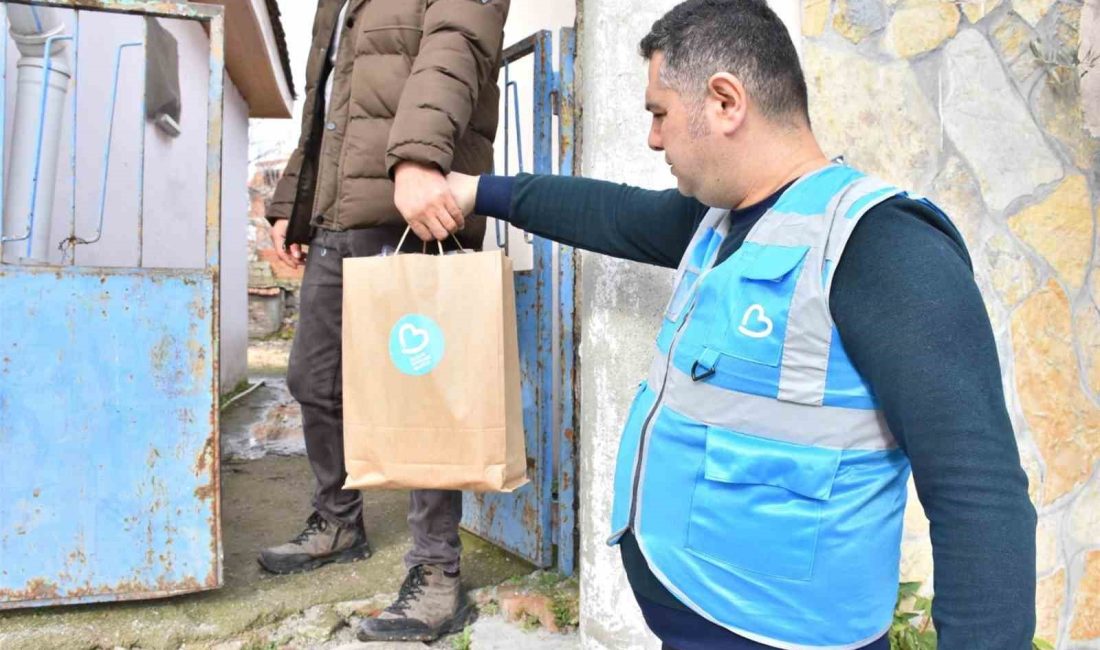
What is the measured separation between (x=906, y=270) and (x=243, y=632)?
203 cm

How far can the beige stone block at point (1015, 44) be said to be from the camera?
2.22 metres

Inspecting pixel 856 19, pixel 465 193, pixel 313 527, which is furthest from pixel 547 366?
pixel 856 19

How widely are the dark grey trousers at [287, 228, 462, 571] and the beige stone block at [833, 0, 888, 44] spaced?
1187 millimetres

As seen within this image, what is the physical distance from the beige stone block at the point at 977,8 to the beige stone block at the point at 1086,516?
1.28 metres

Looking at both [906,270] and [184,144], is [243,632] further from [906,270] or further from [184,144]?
[184,144]

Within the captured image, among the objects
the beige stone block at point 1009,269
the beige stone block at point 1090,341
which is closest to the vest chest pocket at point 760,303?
the beige stone block at point 1009,269

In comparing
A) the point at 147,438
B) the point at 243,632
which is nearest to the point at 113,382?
the point at 147,438

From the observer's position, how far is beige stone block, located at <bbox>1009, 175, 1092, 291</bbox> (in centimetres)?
224

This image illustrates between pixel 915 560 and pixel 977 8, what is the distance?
1.41m

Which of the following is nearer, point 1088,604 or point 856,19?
point 856,19

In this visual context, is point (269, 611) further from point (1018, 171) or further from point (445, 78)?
point (1018, 171)

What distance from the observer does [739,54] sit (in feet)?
A: 3.59

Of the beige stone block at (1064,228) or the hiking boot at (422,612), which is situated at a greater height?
the beige stone block at (1064,228)

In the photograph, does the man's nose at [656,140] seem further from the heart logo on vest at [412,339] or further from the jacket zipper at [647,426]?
the heart logo on vest at [412,339]
